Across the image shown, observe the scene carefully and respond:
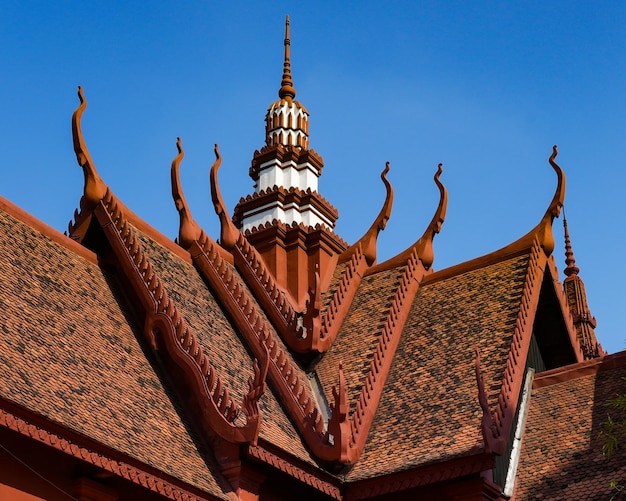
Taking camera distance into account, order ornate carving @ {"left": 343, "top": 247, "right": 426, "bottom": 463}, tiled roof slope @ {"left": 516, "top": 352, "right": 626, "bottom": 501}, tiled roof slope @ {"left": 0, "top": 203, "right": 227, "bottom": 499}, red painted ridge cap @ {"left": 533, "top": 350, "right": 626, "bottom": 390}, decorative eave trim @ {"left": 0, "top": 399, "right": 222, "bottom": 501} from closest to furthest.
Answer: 1. decorative eave trim @ {"left": 0, "top": 399, "right": 222, "bottom": 501}
2. tiled roof slope @ {"left": 0, "top": 203, "right": 227, "bottom": 499}
3. tiled roof slope @ {"left": 516, "top": 352, "right": 626, "bottom": 501}
4. ornate carving @ {"left": 343, "top": 247, "right": 426, "bottom": 463}
5. red painted ridge cap @ {"left": 533, "top": 350, "right": 626, "bottom": 390}

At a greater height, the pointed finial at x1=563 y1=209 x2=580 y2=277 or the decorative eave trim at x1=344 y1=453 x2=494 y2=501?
the pointed finial at x1=563 y1=209 x2=580 y2=277

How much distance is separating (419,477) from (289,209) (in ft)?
29.0

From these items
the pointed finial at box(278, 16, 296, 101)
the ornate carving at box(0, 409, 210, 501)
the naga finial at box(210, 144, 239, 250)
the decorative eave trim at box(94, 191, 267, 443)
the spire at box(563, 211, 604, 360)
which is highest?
the pointed finial at box(278, 16, 296, 101)

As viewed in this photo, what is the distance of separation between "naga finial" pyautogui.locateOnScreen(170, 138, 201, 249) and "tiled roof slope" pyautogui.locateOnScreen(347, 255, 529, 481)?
360cm

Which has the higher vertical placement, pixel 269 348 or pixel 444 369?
pixel 269 348

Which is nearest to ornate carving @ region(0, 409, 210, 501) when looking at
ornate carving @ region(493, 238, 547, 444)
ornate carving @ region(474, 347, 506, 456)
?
ornate carving @ region(474, 347, 506, 456)

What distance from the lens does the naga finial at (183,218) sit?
1730 cm

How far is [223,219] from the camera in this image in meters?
18.6

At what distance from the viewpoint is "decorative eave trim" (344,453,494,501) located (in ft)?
41.8

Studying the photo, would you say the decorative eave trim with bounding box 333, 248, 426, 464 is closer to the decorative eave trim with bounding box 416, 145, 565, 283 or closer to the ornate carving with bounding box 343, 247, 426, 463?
the ornate carving with bounding box 343, 247, 426, 463

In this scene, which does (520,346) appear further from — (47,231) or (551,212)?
(47,231)

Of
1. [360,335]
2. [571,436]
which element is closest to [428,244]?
[360,335]

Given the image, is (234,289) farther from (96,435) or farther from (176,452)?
(96,435)

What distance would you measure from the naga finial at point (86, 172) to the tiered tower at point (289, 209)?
177 inches
